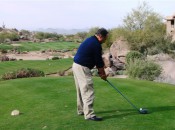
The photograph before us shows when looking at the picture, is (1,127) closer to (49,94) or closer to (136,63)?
(49,94)

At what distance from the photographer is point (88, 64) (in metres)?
9.66

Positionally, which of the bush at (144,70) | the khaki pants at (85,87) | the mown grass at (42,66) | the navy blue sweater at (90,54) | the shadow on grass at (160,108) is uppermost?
the navy blue sweater at (90,54)

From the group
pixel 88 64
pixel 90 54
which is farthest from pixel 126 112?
pixel 90 54

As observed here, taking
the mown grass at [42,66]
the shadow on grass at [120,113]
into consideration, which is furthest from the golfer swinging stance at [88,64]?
the mown grass at [42,66]

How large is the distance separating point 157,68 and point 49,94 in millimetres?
12847

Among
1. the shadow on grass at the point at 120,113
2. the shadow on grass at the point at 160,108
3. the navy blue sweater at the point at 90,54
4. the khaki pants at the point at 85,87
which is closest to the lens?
the navy blue sweater at the point at 90,54

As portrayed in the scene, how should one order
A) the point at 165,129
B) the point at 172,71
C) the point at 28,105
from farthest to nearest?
the point at 172,71, the point at 28,105, the point at 165,129

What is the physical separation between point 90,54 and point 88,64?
30 cm

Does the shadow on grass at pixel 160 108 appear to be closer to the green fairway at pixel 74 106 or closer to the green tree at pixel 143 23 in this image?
the green fairway at pixel 74 106

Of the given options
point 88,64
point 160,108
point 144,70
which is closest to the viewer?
point 88,64

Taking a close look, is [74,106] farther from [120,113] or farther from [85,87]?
[85,87]

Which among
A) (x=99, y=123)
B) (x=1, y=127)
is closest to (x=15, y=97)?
(x=1, y=127)

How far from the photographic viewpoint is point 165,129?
9.22 metres

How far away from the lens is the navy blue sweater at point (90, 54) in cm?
945
